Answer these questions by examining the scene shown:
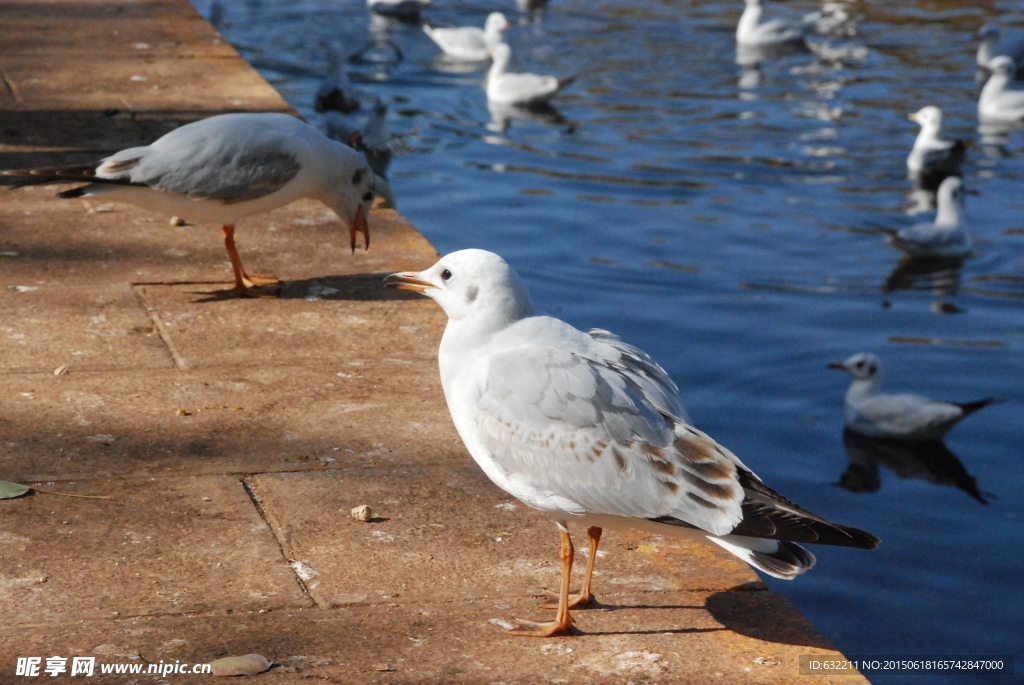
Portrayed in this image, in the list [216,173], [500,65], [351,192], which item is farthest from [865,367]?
[500,65]

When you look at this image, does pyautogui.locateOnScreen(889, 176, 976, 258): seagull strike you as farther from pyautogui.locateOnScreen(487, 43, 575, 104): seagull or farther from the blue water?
pyautogui.locateOnScreen(487, 43, 575, 104): seagull

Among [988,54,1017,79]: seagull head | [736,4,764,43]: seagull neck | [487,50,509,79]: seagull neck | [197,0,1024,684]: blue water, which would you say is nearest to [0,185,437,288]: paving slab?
[197,0,1024,684]: blue water

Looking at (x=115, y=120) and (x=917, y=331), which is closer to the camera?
(x=115, y=120)

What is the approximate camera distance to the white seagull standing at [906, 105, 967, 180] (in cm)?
1176

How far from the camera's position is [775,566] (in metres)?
2.91

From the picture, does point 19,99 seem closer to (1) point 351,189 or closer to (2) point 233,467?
(1) point 351,189

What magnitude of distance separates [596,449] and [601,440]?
26mm

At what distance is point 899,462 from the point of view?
7.22m

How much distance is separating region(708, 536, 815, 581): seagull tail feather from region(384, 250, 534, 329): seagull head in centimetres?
84

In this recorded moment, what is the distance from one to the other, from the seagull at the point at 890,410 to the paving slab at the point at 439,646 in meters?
4.17

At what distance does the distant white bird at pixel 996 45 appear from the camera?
50.5 ft

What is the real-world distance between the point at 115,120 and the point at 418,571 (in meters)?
4.89

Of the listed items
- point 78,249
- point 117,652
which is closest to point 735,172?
point 78,249

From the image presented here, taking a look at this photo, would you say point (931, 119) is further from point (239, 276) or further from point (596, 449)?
point (596, 449)
